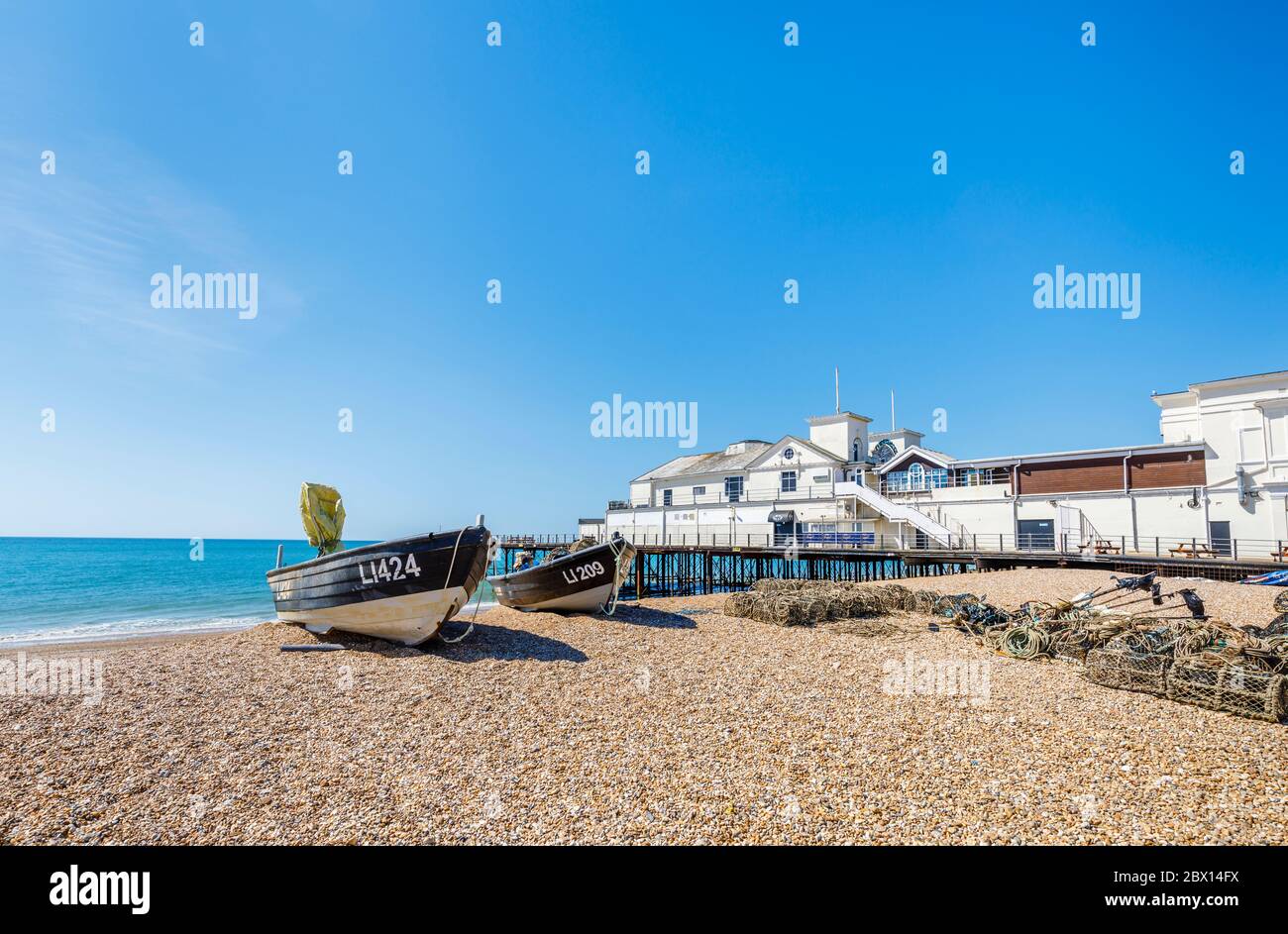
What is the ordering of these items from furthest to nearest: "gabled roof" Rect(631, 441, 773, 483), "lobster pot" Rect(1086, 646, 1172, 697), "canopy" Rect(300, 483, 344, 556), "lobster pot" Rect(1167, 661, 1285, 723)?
"gabled roof" Rect(631, 441, 773, 483) < "canopy" Rect(300, 483, 344, 556) < "lobster pot" Rect(1086, 646, 1172, 697) < "lobster pot" Rect(1167, 661, 1285, 723)

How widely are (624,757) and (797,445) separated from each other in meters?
35.5

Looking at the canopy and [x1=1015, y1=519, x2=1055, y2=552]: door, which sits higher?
the canopy

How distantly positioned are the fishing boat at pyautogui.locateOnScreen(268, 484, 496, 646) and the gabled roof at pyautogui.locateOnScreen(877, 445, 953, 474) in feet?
99.9

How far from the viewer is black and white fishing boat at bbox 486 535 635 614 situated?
15383mm

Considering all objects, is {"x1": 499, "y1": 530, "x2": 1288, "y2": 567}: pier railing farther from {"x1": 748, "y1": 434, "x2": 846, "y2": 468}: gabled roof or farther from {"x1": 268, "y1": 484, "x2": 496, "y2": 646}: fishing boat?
{"x1": 268, "y1": 484, "x2": 496, "y2": 646}: fishing boat

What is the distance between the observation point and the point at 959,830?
4.22 meters

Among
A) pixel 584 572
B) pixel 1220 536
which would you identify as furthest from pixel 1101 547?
pixel 584 572

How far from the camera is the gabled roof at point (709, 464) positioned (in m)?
44.2

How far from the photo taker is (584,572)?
1541cm

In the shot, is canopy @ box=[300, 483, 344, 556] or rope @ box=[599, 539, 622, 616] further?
rope @ box=[599, 539, 622, 616]

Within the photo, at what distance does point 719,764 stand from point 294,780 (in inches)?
147

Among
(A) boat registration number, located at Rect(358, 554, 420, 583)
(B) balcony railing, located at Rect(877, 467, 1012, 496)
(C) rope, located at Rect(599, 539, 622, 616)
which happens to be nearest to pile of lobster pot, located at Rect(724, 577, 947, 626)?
(C) rope, located at Rect(599, 539, 622, 616)
